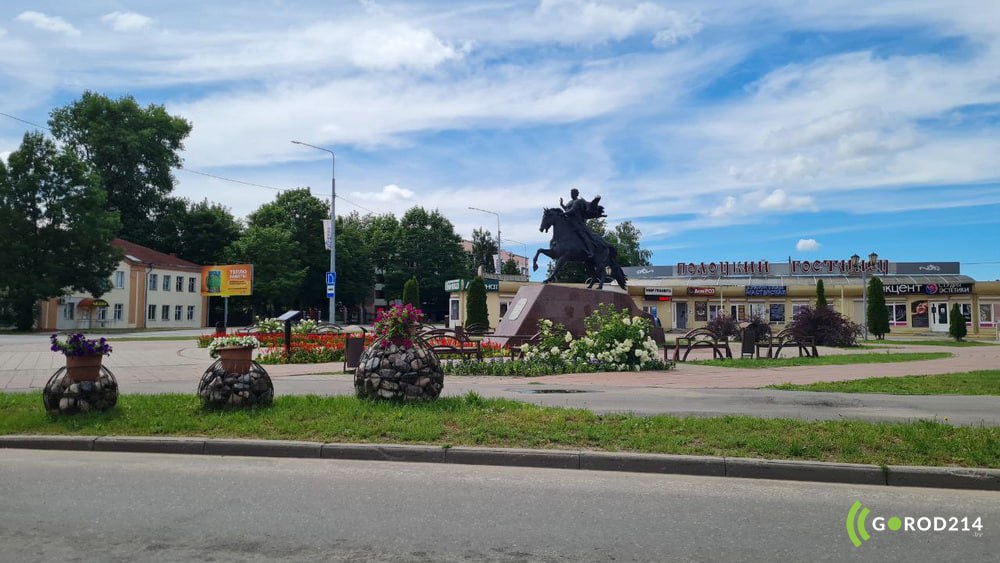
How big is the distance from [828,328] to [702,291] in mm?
28593

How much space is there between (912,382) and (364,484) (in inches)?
483

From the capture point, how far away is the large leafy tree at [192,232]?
77.9 m

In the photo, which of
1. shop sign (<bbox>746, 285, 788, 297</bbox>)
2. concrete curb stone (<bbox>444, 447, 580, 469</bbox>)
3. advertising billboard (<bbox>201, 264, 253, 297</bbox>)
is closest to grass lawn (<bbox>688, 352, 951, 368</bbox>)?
concrete curb stone (<bbox>444, 447, 580, 469</bbox>)

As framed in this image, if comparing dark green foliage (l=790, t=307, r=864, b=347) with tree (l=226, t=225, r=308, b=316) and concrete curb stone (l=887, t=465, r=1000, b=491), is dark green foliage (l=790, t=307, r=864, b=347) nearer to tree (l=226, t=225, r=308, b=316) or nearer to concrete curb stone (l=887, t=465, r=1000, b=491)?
concrete curb stone (l=887, t=465, r=1000, b=491)

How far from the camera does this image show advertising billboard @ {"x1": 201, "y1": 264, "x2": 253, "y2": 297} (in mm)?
62750

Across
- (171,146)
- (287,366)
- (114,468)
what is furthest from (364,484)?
(171,146)

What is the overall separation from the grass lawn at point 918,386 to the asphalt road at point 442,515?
285 inches

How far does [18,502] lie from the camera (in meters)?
5.90

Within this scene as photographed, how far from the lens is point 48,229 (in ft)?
172

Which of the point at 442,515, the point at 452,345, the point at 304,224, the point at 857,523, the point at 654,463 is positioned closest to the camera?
the point at 857,523

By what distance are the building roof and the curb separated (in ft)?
208

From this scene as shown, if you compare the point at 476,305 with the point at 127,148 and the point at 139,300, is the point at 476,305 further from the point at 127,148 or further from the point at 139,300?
the point at 127,148

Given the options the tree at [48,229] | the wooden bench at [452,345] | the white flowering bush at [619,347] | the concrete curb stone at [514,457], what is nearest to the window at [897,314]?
the wooden bench at [452,345]

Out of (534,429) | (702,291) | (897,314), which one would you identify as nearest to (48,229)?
(702,291)
